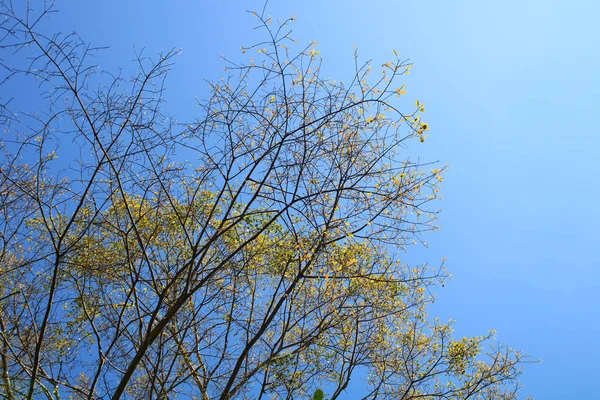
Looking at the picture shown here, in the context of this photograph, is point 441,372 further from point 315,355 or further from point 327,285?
point 327,285

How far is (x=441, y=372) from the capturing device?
9.39m

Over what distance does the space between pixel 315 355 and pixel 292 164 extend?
4.33m

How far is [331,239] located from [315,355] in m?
3.17

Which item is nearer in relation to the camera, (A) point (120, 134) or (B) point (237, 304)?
(A) point (120, 134)

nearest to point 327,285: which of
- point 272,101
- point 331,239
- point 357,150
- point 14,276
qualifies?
point 331,239

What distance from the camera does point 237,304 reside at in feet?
24.5

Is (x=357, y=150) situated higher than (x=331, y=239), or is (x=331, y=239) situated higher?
(x=357, y=150)

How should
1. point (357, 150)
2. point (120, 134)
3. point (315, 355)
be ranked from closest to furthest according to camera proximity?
point (120, 134) < point (357, 150) < point (315, 355)

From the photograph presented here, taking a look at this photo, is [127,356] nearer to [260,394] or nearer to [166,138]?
[260,394]

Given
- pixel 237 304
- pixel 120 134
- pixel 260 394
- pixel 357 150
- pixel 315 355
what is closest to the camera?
pixel 120 134

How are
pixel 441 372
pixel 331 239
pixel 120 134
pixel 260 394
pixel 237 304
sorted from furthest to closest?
pixel 441 372 < pixel 237 304 < pixel 260 394 < pixel 331 239 < pixel 120 134

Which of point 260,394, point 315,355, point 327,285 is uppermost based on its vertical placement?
point 327,285

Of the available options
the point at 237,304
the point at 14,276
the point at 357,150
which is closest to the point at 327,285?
the point at 237,304

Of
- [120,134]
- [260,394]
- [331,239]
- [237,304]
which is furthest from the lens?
[237,304]
